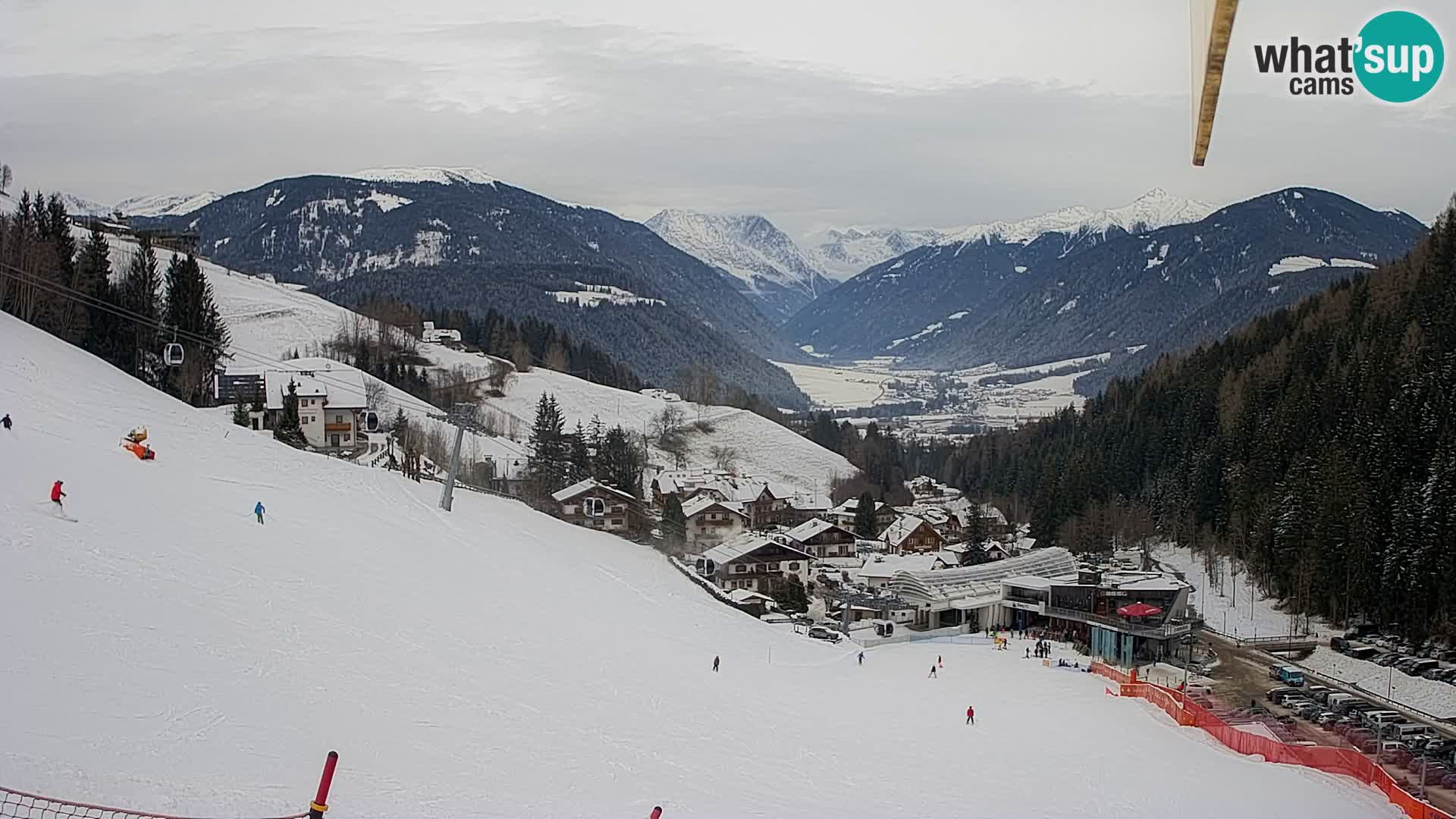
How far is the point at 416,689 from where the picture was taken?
1386 cm

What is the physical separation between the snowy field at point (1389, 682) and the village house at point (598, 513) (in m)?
26.7

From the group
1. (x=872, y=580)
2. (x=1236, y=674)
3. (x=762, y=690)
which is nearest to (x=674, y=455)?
(x=872, y=580)

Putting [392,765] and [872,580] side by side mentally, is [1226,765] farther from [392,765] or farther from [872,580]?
[872,580]

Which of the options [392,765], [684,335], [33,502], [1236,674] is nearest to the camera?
[392,765]

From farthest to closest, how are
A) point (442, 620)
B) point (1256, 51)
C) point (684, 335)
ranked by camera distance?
1. point (684, 335)
2. point (442, 620)
3. point (1256, 51)

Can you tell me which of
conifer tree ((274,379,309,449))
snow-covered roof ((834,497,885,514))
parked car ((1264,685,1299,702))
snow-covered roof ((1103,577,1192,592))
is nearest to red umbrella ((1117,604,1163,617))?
snow-covered roof ((1103,577,1192,592))

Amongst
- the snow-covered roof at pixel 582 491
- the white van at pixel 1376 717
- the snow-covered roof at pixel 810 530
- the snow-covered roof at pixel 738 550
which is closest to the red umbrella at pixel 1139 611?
the white van at pixel 1376 717

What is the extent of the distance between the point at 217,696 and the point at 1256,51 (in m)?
10.8

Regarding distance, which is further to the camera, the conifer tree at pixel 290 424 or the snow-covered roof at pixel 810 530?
the snow-covered roof at pixel 810 530

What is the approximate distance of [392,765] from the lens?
10.8 meters

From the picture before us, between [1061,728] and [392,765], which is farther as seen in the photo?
[1061,728]

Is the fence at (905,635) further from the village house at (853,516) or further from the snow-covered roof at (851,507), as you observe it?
the snow-covered roof at (851,507)

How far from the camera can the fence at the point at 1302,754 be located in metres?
16.3

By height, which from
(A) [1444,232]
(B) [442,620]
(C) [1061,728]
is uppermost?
(A) [1444,232]
